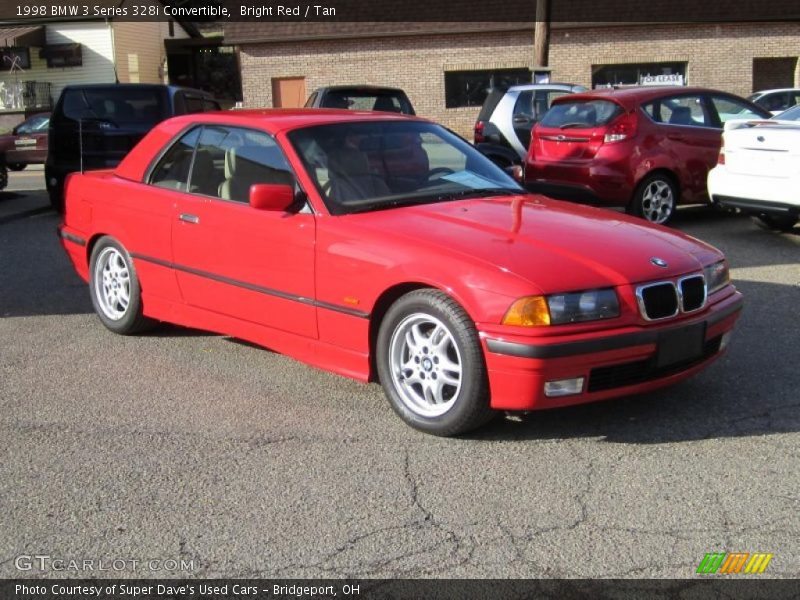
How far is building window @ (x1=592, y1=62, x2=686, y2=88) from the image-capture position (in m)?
29.5

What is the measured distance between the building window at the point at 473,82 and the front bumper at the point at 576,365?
1027 inches

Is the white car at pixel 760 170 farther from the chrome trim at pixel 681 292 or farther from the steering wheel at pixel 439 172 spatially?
the chrome trim at pixel 681 292

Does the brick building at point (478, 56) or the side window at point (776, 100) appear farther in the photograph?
the brick building at point (478, 56)

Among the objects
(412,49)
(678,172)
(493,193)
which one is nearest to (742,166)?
(678,172)

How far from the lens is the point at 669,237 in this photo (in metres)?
4.96

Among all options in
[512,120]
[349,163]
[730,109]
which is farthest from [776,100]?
[349,163]

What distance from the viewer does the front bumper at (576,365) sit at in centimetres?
411

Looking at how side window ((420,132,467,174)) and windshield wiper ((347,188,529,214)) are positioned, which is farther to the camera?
side window ((420,132,467,174))

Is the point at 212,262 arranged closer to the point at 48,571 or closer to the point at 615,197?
the point at 48,571

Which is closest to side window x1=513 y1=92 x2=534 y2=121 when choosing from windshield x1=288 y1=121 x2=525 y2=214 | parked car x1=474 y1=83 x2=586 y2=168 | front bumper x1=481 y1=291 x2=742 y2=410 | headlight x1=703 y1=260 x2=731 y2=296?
parked car x1=474 y1=83 x2=586 y2=168

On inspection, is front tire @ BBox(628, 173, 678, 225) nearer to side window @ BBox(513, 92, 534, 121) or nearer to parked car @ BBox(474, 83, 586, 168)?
parked car @ BBox(474, 83, 586, 168)

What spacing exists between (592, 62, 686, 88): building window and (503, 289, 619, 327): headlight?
26568 mm

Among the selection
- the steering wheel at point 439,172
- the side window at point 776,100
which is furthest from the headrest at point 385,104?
the side window at point 776,100

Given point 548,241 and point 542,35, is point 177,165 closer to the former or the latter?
point 548,241
